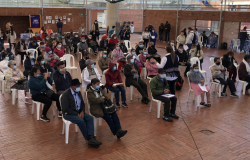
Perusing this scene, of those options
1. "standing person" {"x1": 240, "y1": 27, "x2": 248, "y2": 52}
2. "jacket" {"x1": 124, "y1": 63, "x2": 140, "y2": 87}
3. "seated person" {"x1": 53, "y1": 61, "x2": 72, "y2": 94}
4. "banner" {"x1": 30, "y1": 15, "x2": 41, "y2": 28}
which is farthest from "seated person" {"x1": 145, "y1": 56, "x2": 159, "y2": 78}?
"banner" {"x1": 30, "y1": 15, "x2": 41, "y2": 28}

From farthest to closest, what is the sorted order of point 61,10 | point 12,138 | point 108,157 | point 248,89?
point 61,10
point 248,89
point 12,138
point 108,157

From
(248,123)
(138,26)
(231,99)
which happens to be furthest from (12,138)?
(138,26)

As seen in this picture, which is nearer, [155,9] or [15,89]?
[15,89]

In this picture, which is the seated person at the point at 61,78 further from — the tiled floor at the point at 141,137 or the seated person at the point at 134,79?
the seated person at the point at 134,79

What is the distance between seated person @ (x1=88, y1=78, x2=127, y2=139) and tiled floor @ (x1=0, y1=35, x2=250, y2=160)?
0.76 ft

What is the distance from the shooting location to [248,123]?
7.49 m

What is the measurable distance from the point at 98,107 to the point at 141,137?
4.04 feet

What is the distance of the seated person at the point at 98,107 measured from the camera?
248 inches

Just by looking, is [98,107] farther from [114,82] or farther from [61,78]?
[114,82]

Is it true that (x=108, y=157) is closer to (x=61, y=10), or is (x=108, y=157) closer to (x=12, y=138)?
(x=12, y=138)

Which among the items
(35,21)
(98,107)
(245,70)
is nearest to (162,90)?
(98,107)

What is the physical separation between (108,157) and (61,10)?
80.8 feet

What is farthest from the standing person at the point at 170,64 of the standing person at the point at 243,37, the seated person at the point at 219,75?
the standing person at the point at 243,37

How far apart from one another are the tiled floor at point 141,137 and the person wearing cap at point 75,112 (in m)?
0.29
